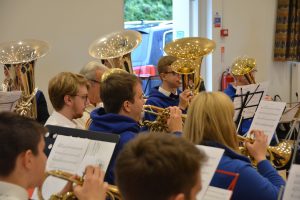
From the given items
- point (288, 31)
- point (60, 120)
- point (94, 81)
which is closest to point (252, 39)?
point (288, 31)

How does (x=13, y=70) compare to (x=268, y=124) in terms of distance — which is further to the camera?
(x=13, y=70)

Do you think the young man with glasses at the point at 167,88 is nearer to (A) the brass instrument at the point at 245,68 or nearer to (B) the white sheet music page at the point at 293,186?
(A) the brass instrument at the point at 245,68

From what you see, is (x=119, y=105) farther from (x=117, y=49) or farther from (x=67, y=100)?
(x=117, y=49)

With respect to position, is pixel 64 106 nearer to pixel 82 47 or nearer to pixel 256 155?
pixel 256 155

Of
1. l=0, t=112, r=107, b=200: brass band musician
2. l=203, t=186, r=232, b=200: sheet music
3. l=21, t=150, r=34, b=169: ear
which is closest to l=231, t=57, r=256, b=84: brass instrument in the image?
l=203, t=186, r=232, b=200: sheet music

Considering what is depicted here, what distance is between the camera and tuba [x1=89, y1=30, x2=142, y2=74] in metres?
4.25

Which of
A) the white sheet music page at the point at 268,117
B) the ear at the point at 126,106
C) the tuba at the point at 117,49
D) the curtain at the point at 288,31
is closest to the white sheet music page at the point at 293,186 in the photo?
the ear at the point at 126,106

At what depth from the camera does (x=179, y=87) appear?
170 inches

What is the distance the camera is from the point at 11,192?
5.34 feet

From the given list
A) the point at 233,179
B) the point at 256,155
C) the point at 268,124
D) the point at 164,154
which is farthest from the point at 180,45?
the point at 164,154

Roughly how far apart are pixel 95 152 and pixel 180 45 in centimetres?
222

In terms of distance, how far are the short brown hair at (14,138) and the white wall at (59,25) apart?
9.65 ft

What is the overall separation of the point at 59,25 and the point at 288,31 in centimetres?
422

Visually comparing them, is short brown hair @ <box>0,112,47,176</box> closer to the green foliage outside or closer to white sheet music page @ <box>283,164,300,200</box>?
white sheet music page @ <box>283,164,300,200</box>
